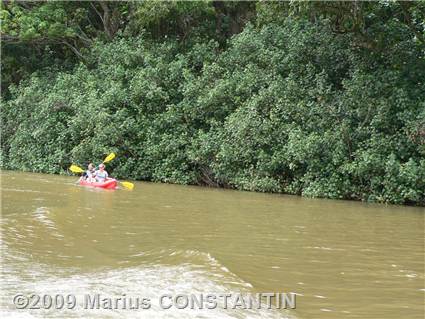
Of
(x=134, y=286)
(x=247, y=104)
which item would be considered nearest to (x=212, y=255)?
(x=134, y=286)

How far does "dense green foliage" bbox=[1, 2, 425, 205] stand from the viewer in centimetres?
1591

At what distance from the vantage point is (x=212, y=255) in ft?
22.1

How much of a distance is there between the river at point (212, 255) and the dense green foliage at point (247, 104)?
4.00 meters

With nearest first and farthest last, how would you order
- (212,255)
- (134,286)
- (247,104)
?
(134,286)
(212,255)
(247,104)

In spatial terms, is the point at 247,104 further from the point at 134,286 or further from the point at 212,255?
the point at 134,286

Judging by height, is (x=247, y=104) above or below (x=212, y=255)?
above

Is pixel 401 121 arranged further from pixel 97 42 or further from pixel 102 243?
pixel 97 42

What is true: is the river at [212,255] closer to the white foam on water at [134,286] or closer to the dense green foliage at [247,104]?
the white foam on water at [134,286]

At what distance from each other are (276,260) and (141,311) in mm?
2470

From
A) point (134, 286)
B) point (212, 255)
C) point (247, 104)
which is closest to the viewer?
point (134, 286)

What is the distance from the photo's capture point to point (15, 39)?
26562 millimetres

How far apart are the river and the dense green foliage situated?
400 cm

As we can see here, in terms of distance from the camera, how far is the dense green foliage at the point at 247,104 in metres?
15.9

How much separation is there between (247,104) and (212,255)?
40.5 feet
